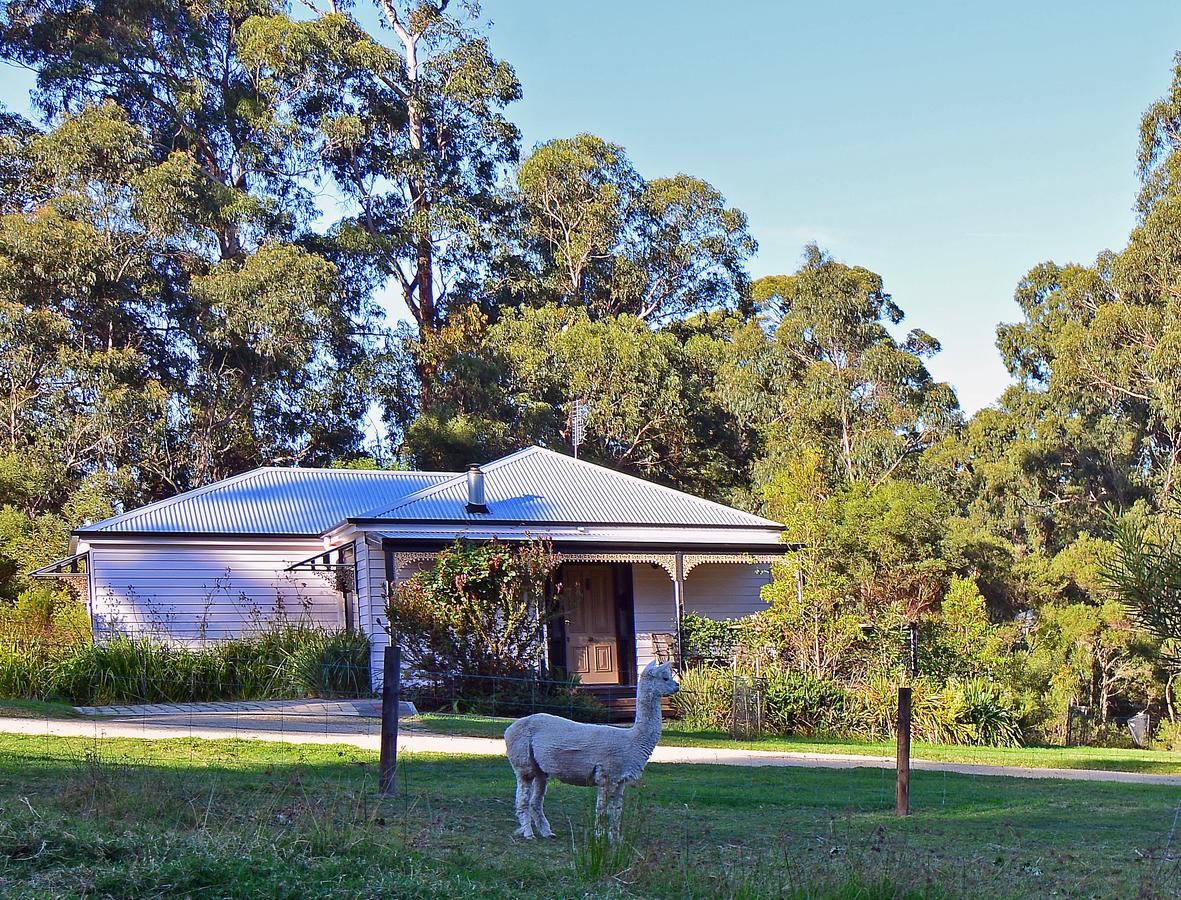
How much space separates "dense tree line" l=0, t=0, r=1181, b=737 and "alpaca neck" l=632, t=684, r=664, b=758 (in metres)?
15.5

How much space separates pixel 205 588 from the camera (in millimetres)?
24781

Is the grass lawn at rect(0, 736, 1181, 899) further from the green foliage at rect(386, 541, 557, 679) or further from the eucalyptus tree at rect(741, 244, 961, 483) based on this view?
the eucalyptus tree at rect(741, 244, 961, 483)

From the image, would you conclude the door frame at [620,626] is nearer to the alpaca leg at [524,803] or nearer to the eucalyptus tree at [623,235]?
the alpaca leg at [524,803]

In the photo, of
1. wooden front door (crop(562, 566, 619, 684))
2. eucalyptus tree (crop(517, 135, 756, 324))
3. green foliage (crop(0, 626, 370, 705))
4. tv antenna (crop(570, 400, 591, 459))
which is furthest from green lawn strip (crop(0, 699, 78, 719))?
eucalyptus tree (crop(517, 135, 756, 324))

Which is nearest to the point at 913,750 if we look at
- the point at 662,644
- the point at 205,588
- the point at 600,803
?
the point at 662,644

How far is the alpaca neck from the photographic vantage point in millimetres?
8156

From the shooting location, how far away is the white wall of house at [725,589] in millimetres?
25594

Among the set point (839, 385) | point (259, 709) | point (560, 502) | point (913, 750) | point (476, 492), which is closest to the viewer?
point (913, 750)

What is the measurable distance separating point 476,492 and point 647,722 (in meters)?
15.9

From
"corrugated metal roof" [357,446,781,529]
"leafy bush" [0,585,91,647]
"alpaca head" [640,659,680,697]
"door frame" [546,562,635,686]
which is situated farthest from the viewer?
"door frame" [546,562,635,686]

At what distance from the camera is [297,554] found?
84.3 feet

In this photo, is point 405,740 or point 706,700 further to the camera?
point 706,700

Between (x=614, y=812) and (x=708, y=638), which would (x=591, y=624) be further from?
(x=614, y=812)

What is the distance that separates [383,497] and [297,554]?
2.74 metres
